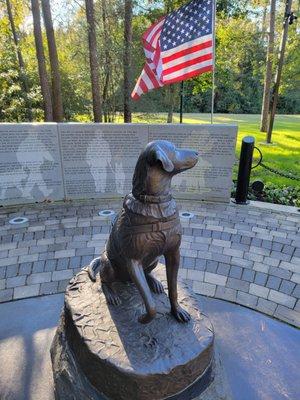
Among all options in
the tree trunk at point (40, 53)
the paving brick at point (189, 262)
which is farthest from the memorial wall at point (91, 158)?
the tree trunk at point (40, 53)

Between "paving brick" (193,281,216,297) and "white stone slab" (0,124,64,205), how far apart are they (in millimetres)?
3819

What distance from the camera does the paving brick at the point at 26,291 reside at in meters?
4.08

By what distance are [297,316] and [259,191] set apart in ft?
13.8

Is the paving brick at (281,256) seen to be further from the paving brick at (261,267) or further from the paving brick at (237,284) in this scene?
the paving brick at (237,284)

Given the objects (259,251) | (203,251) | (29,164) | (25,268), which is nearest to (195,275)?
(203,251)

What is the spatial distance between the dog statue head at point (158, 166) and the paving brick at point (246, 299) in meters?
2.37

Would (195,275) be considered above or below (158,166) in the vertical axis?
below

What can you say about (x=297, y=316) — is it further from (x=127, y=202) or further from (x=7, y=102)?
(x=7, y=102)

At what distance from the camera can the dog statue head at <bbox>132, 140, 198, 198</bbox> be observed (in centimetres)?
210

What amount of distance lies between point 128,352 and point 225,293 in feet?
6.75

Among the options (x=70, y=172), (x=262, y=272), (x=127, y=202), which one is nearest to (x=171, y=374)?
(x=127, y=202)

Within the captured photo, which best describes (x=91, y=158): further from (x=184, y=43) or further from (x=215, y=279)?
(x=215, y=279)

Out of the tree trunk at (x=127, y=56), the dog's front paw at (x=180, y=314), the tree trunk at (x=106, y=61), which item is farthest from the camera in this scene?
the tree trunk at (x=106, y=61)

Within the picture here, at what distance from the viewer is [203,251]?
16.8 feet
